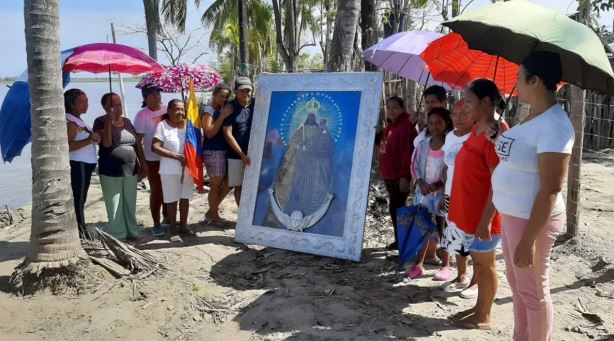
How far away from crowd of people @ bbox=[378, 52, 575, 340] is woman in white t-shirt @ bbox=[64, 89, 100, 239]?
2.80 meters

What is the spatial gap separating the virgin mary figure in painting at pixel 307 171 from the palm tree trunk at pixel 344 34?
162 cm

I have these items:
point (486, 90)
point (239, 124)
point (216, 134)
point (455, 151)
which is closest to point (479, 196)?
point (455, 151)

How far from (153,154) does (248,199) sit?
1179mm

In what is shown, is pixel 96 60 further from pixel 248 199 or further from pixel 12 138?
pixel 248 199

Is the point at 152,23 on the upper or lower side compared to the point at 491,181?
upper

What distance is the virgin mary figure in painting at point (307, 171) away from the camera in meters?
4.44

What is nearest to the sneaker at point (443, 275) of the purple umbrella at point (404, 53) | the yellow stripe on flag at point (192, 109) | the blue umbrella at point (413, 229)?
the blue umbrella at point (413, 229)

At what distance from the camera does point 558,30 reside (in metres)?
2.43

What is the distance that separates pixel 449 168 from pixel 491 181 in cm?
74

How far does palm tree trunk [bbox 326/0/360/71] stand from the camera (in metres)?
5.91

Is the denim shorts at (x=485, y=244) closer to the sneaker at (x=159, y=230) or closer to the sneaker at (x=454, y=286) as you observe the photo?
the sneaker at (x=454, y=286)

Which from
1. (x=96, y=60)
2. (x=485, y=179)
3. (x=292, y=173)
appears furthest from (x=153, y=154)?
(x=485, y=179)

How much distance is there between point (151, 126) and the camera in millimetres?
5012

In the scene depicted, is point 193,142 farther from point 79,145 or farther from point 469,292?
point 469,292
